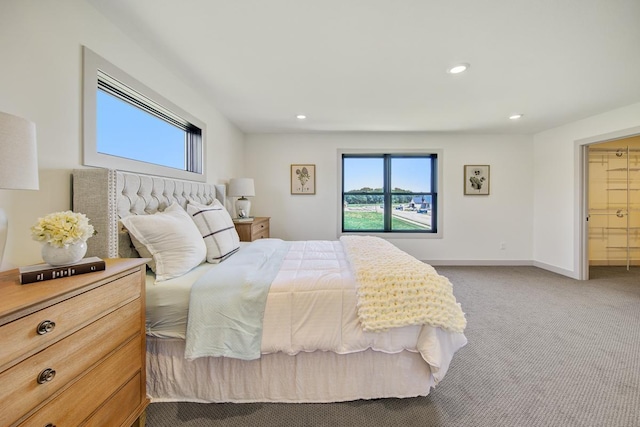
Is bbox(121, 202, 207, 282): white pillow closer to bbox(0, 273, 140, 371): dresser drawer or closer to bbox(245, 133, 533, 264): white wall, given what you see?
bbox(0, 273, 140, 371): dresser drawer

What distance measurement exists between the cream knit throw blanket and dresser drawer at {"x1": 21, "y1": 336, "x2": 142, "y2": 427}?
1133 mm

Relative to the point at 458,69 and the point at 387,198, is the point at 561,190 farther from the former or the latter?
the point at 458,69

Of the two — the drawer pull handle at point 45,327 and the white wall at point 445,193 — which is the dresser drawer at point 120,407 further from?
the white wall at point 445,193

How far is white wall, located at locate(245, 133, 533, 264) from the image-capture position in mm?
4508

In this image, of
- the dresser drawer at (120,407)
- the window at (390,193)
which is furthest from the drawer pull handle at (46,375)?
the window at (390,193)

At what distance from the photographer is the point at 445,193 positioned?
454 cm

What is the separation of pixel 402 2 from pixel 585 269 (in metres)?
4.61

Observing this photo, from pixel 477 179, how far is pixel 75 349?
527 centimetres

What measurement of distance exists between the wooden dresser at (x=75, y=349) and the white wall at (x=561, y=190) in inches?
211

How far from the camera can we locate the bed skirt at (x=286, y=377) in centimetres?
148

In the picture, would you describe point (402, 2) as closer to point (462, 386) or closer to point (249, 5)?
point (249, 5)

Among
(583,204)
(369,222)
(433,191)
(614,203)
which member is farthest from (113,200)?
(614,203)

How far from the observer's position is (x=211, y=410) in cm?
146

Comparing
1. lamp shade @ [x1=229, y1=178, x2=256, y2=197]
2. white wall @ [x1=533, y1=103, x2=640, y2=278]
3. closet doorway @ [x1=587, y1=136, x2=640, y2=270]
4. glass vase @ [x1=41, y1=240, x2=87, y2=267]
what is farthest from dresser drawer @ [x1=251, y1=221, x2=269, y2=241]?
closet doorway @ [x1=587, y1=136, x2=640, y2=270]
